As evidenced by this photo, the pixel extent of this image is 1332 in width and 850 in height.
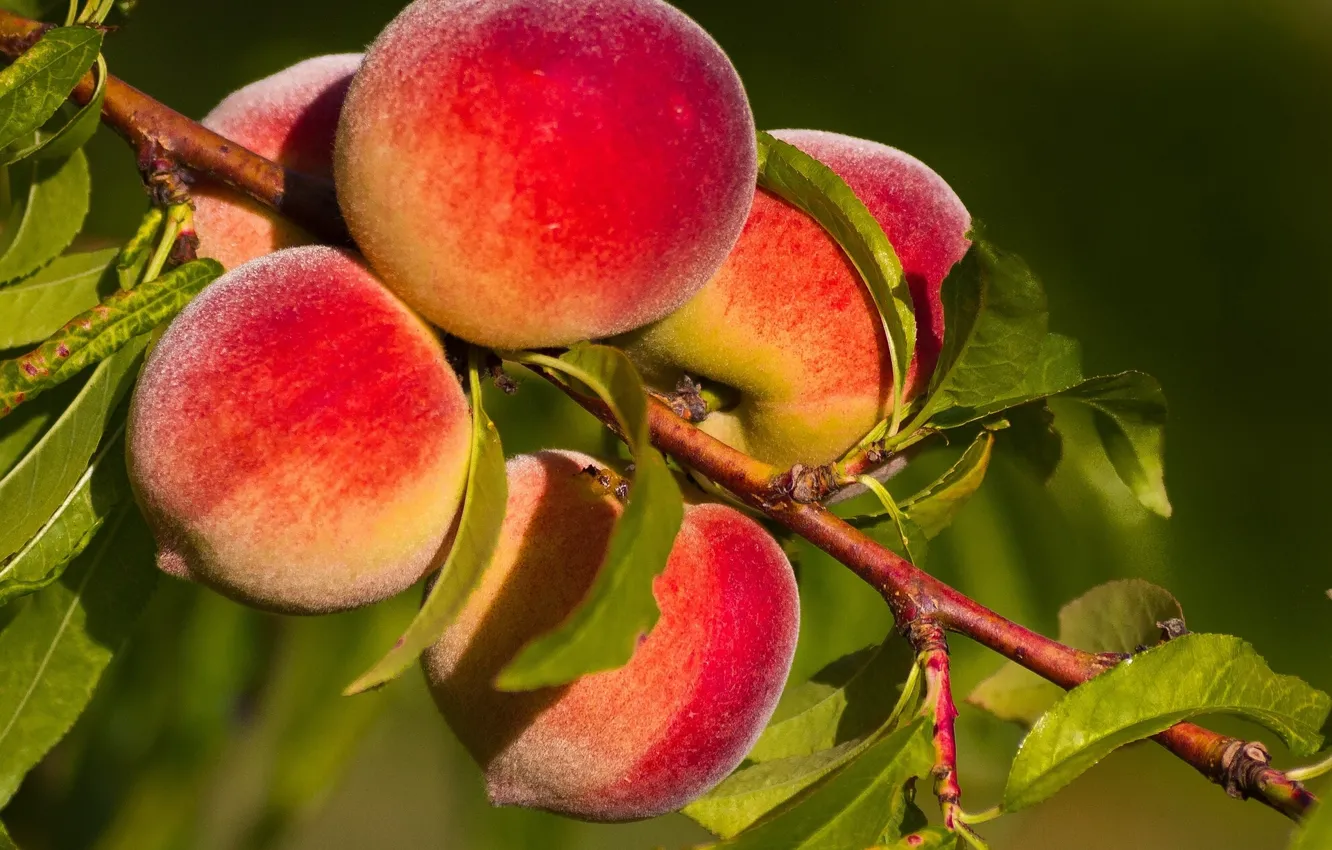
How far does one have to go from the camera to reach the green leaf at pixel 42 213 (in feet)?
4.17

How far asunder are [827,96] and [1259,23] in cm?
75

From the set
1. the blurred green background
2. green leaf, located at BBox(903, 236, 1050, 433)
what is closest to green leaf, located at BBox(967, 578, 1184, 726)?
green leaf, located at BBox(903, 236, 1050, 433)

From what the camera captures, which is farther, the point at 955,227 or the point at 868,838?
the point at 955,227

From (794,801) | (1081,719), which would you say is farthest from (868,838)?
(1081,719)

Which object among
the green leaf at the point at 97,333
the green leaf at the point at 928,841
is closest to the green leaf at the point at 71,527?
the green leaf at the point at 97,333

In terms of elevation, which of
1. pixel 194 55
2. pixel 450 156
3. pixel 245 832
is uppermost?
pixel 450 156

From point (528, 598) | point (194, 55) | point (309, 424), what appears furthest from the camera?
point (194, 55)

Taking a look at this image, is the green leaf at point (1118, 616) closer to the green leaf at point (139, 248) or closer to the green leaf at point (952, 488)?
the green leaf at point (952, 488)

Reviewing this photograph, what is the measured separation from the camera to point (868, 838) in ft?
2.96

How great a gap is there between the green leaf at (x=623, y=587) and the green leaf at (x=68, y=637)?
0.67 metres

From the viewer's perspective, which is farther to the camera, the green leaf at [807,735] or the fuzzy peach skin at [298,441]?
the green leaf at [807,735]

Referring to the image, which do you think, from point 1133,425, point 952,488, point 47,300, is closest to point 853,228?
point 952,488

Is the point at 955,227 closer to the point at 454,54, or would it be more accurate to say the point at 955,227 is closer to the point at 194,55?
the point at 454,54

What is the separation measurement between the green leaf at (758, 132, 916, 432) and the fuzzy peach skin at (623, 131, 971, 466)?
0.03 meters
